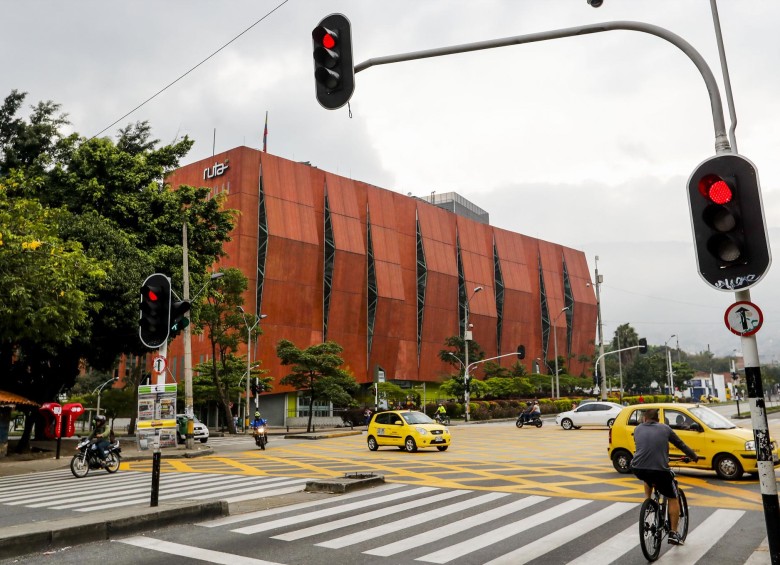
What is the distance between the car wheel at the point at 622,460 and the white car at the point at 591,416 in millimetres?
21026

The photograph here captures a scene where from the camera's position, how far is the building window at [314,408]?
2395 inches

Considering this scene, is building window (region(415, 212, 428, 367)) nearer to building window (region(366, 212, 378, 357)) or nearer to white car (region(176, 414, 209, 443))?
building window (region(366, 212, 378, 357))

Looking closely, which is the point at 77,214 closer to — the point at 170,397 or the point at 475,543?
the point at 170,397

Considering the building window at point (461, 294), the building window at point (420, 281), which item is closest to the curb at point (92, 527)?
the building window at point (420, 281)

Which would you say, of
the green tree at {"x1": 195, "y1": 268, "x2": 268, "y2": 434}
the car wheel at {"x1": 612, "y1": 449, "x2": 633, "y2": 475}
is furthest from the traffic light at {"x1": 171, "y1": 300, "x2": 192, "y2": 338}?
the green tree at {"x1": 195, "y1": 268, "x2": 268, "y2": 434}

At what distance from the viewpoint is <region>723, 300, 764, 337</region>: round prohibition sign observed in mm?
5914

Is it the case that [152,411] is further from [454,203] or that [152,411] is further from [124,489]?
[454,203]

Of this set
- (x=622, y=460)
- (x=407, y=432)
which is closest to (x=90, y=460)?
(x=407, y=432)

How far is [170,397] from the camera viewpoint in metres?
25.1

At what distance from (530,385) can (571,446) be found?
42.3 metres

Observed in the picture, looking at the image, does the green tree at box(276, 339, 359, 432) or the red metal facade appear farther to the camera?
the red metal facade

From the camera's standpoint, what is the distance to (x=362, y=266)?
64500 millimetres

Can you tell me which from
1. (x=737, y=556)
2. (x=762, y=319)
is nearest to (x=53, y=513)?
(x=737, y=556)

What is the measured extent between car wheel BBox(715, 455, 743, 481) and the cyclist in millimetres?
7050
